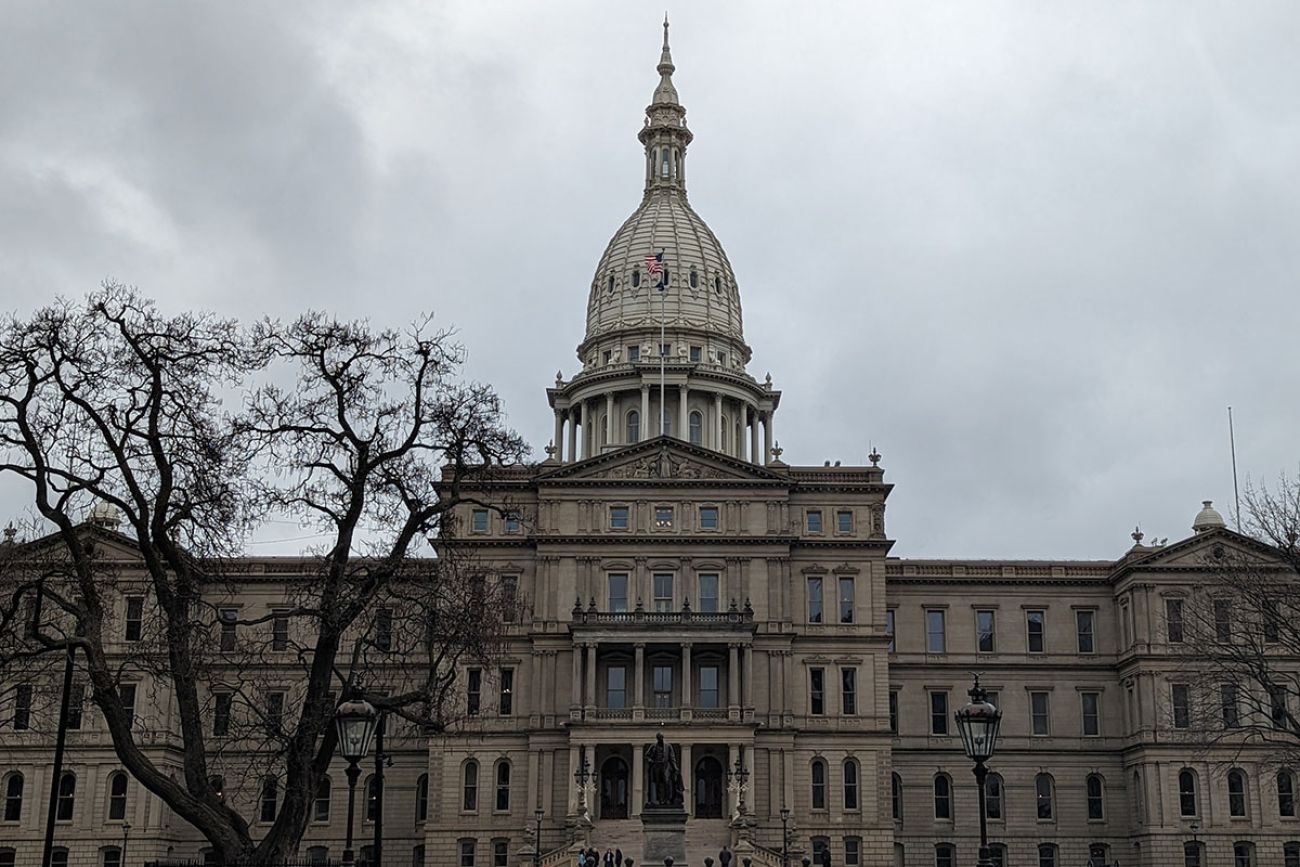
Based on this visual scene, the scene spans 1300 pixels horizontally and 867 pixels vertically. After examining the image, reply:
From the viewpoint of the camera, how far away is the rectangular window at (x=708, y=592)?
8444cm

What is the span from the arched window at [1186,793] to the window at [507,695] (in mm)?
36778

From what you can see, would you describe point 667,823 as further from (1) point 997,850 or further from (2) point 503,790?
(1) point 997,850

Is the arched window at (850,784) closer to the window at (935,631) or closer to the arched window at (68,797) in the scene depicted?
the window at (935,631)

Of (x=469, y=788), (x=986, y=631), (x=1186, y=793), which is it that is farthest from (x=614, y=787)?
(x=1186, y=793)

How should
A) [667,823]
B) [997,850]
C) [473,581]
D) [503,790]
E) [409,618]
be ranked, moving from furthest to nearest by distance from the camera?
[997,850] < [503,790] < [667,823] < [473,581] < [409,618]

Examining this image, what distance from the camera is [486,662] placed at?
1417 inches

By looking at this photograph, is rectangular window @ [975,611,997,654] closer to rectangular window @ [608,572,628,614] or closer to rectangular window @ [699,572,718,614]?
rectangular window @ [699,572,718,614]

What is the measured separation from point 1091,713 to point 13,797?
6085 centimetres

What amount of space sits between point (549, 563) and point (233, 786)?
72.0 feet

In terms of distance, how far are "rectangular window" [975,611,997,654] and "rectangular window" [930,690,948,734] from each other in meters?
3.62

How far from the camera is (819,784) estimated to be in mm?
82875

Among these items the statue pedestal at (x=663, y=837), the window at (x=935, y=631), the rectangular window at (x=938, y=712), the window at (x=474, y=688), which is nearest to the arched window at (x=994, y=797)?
the rectangular window at (x=938, y=712)

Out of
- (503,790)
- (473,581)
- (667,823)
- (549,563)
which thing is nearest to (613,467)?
(549,563)

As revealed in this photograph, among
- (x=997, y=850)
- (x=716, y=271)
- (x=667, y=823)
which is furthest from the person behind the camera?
(x=716, y=271)
